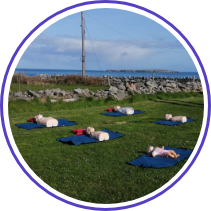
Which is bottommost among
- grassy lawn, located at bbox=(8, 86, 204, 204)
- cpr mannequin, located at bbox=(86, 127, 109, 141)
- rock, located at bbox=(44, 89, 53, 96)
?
grassy lawn, located at bbox=(8, 86, 204, 204)

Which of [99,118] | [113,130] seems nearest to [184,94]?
[99,118]

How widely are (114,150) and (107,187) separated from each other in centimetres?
90

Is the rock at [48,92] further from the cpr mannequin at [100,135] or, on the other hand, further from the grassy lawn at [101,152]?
the cpr mannequin at [100,135]

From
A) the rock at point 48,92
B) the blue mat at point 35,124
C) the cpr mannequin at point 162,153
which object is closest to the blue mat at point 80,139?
the cpr mannequin at point 162,153

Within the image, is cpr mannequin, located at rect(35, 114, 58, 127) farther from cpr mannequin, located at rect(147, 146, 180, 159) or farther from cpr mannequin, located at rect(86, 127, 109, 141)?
cpr mannequin, located at rect(147, 146, 180, 159)

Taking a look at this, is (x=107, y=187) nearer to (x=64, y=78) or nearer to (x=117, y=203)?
(x=117, y=203)

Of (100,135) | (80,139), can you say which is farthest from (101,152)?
(80,139)

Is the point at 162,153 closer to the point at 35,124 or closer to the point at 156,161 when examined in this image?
the point at 156,161

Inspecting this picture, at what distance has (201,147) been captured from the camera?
2297 mm

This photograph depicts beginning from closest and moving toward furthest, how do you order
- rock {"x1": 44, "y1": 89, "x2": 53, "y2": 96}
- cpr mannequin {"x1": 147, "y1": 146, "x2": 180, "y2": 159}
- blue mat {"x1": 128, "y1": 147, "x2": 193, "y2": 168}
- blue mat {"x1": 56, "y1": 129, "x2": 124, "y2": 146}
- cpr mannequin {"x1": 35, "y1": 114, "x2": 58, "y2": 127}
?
1. blue mat {"x1": 128, "y1": 147, "x2": 193, "y2": 168}
2. cpr mannequin {"x1": 147, "y1": 146, "x2": 180, "y2": 159}
3. blue mat {"x1": 56, "y1": 129, "x2": 124, "y2": 146}
4. cpr mannequin {"x1": 35, "y1": 114, "x2": 58, "y2": 127}
5. rock {"x1": 44, "y1": 89, "x2": 53, "y2": 96}

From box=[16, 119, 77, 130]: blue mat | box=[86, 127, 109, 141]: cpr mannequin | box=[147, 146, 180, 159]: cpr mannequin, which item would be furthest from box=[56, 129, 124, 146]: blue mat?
box=[16, 119, 77, 130]: blue mat

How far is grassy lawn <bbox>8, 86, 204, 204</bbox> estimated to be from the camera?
229 centimetres

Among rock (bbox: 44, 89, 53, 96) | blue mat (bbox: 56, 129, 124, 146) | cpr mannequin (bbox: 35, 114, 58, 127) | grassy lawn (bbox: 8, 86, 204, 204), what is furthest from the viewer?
rock (bbox: 44, 89, 53, 96)

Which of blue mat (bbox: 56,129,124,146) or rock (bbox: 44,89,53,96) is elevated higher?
rock (bbox: 44,89,53,96)
